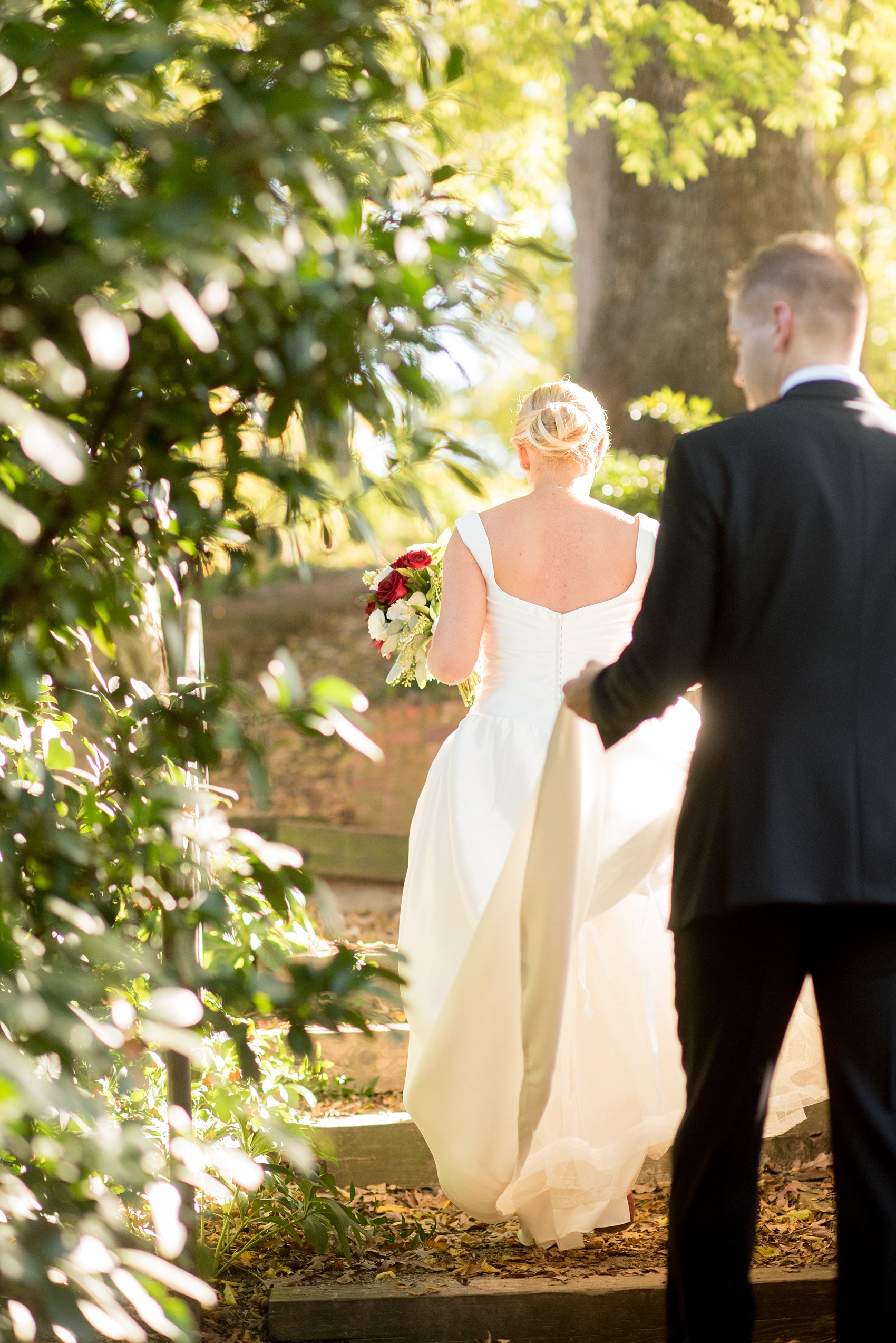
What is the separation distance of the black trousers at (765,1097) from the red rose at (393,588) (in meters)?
2.05

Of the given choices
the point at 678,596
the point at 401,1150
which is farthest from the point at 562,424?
the point at 401,1150

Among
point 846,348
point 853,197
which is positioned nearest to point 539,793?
point 846,348

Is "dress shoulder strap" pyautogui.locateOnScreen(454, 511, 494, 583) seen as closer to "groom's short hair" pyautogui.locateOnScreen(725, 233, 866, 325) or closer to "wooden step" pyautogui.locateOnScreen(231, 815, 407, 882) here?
"groom's short hair" pyautogui.locateOnScreen(725, 233, 866, 325)

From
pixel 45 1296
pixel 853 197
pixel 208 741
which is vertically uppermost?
pixel 853 197

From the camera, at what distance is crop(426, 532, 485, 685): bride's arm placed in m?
3.69

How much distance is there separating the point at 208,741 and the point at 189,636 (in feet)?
3.49

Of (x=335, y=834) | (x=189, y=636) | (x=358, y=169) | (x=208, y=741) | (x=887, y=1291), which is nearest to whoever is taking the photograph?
(x=358, y=169)

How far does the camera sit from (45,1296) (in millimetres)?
1335

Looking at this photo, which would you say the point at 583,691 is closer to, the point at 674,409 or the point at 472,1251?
the point at 472,1251

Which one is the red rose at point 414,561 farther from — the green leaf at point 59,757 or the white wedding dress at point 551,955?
the green leaf at point 59,757

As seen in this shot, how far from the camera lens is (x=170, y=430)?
5.47ft

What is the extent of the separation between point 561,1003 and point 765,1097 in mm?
743

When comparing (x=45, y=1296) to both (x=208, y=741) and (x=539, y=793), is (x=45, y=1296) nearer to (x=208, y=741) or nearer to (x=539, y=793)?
(x=208, y=741)

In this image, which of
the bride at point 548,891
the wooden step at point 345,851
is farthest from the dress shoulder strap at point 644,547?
the wooden step at point 345,851
